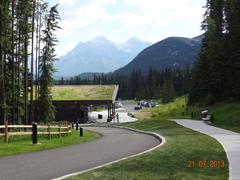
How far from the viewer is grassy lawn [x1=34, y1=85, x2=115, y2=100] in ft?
232

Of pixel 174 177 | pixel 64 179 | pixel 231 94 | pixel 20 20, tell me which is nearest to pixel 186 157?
pixel 174 177

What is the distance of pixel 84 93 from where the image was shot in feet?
239

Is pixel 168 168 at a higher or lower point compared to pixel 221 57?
lower

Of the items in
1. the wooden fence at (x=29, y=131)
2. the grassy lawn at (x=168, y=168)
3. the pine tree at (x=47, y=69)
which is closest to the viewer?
the grassy lawn at (x=168, y=168)

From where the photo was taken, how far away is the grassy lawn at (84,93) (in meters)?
70.8

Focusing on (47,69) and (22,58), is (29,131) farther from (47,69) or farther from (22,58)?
(47,69)

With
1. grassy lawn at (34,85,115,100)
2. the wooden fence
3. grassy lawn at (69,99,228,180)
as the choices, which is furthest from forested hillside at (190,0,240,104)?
grassy lawn at (69,99,228,180)

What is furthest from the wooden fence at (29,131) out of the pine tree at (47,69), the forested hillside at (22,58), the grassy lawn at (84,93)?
the grassy lawn at (84,93)

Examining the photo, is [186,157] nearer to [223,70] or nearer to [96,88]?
[223,70]

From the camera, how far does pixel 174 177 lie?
10859 millimetres

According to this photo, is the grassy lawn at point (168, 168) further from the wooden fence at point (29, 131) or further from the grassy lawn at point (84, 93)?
the grassy lawn at point (84, 93)

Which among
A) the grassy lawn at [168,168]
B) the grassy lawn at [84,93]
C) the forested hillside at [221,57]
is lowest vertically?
the grassy lawn at [168,168]

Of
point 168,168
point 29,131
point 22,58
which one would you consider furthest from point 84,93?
point 168,168

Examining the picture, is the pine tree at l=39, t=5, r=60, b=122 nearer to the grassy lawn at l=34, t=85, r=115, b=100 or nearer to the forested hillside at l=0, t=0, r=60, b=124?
the forested hillside at l=0, t=0, r=60, b=124
